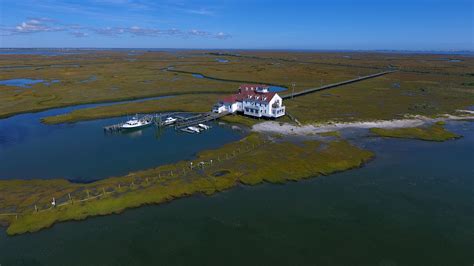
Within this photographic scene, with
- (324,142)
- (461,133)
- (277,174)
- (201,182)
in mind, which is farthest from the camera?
(461,133)

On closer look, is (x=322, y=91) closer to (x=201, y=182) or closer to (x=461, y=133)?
(x=461, y=133)

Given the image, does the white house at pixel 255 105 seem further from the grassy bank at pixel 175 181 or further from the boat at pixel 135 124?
the grassy bank at pixel 175 181

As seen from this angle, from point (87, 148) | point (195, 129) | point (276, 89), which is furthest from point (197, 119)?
point (276, 89)

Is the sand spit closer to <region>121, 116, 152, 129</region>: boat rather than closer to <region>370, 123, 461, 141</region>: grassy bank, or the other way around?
<region>370, 123, 461, 141</region>: grassy bank

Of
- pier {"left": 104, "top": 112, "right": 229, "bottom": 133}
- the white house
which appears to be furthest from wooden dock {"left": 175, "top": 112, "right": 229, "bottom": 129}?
the white house

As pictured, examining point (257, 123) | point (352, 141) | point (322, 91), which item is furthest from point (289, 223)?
point (322, 91)

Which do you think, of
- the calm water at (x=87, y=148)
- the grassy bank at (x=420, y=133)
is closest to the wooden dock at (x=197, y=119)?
the calm water at (x=87, y=148)
